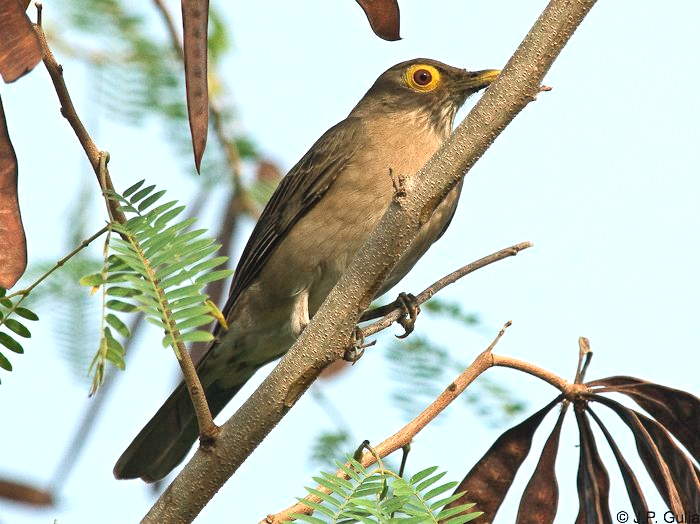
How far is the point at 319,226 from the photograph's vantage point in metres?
5.54

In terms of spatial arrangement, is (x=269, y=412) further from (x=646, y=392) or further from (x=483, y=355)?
(x=646, y=392)

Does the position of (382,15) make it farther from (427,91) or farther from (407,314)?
(427,91)

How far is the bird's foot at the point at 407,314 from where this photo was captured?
4652 millimetres

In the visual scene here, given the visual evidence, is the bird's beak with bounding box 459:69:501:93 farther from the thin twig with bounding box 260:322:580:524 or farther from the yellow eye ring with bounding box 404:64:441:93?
the thin twig with bounding box 260:322:580:524

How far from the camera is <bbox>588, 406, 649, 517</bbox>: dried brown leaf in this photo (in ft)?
8.57

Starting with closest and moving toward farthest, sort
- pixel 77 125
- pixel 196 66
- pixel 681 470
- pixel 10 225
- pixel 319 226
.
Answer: pixel 10 225 < pixel 196 66 < pixel 77 125 < pixel 681 470 < pixel 319 226

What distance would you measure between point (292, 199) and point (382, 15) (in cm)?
312

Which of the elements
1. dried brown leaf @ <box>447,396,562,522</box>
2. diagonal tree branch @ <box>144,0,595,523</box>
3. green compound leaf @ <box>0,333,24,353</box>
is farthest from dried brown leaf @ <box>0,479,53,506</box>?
dried brown leaf @ <box>447,396,562,522</box>

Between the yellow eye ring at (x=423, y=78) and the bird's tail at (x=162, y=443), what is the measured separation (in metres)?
2.41

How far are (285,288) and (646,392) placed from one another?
10.3 feet

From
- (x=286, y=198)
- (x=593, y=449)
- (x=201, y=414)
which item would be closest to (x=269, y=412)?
(x=201, y=414)

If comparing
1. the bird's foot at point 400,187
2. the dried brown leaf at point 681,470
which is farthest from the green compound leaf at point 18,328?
the dried brown leaf at point 681,470

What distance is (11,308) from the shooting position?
2.32 meters

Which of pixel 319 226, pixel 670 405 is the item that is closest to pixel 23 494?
pixel 670 405
